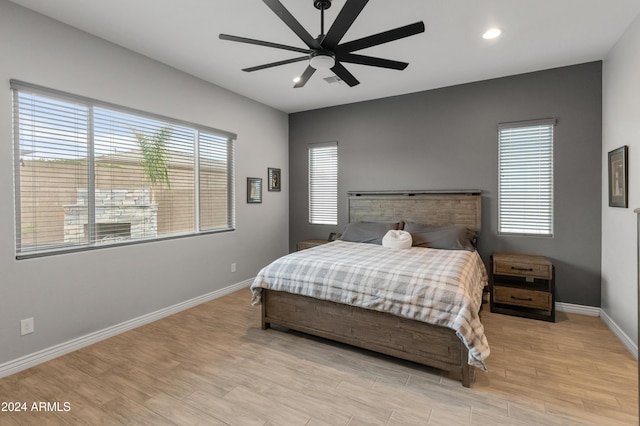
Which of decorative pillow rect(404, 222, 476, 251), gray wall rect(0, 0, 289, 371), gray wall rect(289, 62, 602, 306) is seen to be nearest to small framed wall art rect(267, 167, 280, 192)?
gray wall rect(0, 0, 289, 371)

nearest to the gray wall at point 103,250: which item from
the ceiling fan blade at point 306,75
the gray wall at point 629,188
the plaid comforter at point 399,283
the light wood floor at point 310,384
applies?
the light wood floor at point 310,384

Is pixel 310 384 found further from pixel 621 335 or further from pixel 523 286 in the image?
pixel 621 335

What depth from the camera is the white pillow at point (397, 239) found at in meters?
3.72

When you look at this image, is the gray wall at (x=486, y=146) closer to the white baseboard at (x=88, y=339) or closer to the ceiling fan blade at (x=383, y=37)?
the white baseboard at (x=88, y=339)

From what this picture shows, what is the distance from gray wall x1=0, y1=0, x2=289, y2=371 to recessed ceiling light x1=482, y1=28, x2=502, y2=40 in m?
3.14

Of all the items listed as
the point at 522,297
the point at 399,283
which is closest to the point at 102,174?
the point at 399,283

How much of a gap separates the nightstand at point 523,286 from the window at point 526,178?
421mm

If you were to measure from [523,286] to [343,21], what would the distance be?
10.9 feet

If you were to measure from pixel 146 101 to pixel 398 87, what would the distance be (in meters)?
3.09

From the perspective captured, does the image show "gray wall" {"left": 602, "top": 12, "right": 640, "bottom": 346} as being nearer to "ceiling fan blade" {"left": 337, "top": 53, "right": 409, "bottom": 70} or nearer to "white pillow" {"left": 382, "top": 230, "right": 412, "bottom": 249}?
"white pillow" {"left": 382, "top": 230, "right": 412, "bottom": 249}

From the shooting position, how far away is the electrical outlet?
2420 mm

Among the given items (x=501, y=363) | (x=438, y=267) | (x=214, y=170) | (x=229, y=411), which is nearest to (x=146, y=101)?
(x=214, y=170)

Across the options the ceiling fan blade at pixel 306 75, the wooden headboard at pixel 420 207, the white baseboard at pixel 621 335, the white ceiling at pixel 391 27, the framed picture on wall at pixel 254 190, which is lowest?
the white baseboard at pixel 621 335

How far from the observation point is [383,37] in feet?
6.59
